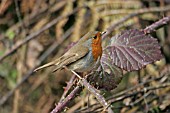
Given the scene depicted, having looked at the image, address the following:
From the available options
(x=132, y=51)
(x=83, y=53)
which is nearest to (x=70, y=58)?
(x=83, y=53)

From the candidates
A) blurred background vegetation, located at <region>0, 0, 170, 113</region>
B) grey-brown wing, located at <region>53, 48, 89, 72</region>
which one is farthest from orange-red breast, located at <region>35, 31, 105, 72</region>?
blurred background vegetation, located at <region>0, 0, 170, 113</region>

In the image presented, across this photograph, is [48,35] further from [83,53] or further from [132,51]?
[132,51]

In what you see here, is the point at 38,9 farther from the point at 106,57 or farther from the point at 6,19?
the point at 106,57

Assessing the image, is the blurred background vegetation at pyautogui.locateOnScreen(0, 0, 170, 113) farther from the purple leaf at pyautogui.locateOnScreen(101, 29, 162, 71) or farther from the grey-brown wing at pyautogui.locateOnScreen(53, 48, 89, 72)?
the purple leaf at pyautogui.locateOnScreen(101, 29, 162, 71)

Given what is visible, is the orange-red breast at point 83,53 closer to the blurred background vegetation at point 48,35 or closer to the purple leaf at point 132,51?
the purple leaf at point 132,51

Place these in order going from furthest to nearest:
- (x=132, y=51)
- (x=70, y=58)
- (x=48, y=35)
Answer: (x=48, y=35) < (x=70, y=58) < (x=132, y=51)

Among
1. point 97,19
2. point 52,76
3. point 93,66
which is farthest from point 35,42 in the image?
point 93,66

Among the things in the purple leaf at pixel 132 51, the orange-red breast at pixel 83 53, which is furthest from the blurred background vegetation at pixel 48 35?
the purple leaf at pixel 132 51
